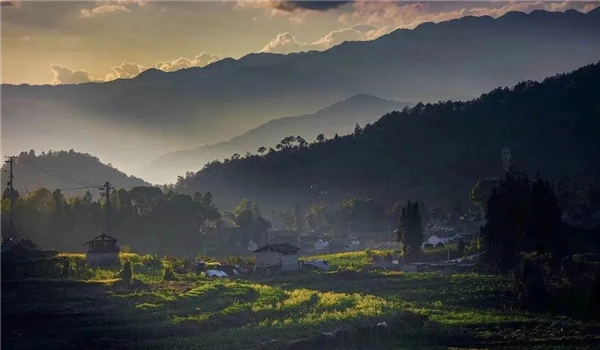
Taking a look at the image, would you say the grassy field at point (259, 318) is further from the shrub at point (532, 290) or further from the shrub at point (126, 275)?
the shrub at point (532, 290)

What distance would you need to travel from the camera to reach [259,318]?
39.3 meters

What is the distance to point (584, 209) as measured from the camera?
70.6 meters

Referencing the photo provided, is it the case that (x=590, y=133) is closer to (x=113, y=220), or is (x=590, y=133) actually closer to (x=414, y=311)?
(x=113, y=220)

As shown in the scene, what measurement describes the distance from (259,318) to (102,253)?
64.2 feet

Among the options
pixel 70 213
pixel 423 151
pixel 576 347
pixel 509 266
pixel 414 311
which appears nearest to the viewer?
pixel 576 347

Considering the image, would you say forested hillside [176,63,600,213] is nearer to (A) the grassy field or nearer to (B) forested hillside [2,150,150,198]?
(B) forested hillside [2,150,150,198]

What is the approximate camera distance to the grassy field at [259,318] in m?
33.6

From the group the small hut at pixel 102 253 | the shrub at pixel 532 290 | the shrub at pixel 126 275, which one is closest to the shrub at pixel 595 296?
the shrub at pixel 532 290

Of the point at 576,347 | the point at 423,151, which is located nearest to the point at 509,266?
the point at 576,347

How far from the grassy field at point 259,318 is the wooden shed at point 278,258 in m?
12.5

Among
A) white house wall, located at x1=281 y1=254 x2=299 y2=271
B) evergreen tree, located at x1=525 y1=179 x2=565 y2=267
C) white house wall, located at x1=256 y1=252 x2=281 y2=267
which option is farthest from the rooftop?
evergreen tree, located at x1=525 y1=179 x2=565 y2=267

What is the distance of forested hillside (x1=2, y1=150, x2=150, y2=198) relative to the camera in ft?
509

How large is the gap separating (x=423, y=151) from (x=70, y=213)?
6348cm

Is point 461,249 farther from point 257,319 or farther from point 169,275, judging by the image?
point 257,319
